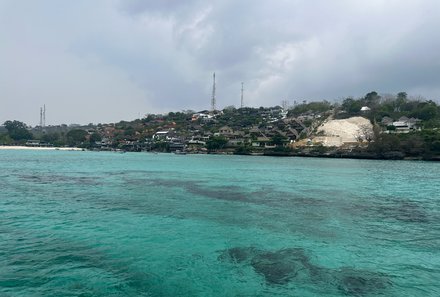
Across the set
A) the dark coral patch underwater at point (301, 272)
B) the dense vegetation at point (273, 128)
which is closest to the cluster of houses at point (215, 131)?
the dense vegetation at point (273, 128)

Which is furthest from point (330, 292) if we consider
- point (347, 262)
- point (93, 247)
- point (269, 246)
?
point (93, 247)

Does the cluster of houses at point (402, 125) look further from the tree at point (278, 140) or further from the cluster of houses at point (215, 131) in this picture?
the tree at point (278, 140)

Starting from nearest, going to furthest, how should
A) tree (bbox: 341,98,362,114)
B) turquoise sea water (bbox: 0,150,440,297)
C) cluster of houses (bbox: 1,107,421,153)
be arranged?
1. turquoise sea water (bbox: 0,150,440,297)
2. cluster of houses (bbox: 1,107,421,153)
3. tree (bbox: 341,98,362,114)

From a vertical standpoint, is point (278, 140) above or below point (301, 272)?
above

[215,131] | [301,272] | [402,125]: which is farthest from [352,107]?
[301,272]

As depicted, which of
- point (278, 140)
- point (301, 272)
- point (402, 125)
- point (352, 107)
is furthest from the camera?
point (352, 107)

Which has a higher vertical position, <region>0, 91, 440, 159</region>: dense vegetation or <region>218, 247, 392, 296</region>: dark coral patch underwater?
<region>0, 91, 440, 159</region>: dense vegetation

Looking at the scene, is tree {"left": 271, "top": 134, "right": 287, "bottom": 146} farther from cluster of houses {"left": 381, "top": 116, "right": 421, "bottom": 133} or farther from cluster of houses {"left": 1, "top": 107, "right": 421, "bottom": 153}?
cluster of houses {"left": 381, "top": 116, "right": 421, "bottom": 133}

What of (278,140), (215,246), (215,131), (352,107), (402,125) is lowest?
(215,246)

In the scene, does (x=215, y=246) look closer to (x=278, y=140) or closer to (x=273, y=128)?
(x=278, y=140)

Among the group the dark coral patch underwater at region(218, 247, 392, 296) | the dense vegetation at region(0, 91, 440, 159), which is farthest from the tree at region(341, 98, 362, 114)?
the dark coral patch underwater at region(218, 247, 392, 296)

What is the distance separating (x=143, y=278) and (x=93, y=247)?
10.8 ft

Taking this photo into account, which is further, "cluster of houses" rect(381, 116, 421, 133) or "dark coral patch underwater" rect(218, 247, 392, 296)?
"cluster of houses" rect(381, 116, 421, 133)

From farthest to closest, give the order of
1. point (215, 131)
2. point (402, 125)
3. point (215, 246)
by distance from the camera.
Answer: point (215, 131) < point (402, 125) < point (215, 246)
